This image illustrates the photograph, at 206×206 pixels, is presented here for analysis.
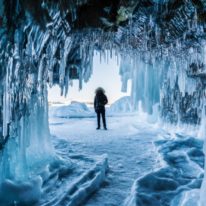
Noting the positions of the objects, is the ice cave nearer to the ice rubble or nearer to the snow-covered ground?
the snow-covered ground

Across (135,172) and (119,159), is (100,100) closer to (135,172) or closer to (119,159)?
(119,159)

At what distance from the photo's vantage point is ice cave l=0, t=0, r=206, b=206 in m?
3.62

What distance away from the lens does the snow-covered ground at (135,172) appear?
148 inches

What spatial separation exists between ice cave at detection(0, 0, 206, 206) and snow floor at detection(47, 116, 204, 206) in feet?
0.05

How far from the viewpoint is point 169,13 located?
430 cm

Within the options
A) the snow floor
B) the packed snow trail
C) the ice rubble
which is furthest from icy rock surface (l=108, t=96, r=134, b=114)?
the snow floor

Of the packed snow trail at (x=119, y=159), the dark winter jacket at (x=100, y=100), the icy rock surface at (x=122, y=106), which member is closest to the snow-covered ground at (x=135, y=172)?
the packed snow trail at (x=119, y=159)

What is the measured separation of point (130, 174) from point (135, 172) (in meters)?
0.15

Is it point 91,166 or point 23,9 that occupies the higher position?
point 23,9

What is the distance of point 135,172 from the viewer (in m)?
5.02

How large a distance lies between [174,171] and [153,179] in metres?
0.72

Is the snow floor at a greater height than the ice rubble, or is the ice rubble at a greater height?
the snow floor

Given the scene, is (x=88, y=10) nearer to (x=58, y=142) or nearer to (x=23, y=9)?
(x=23, y=9)

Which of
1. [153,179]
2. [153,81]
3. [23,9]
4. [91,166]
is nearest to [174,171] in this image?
[153,179]
